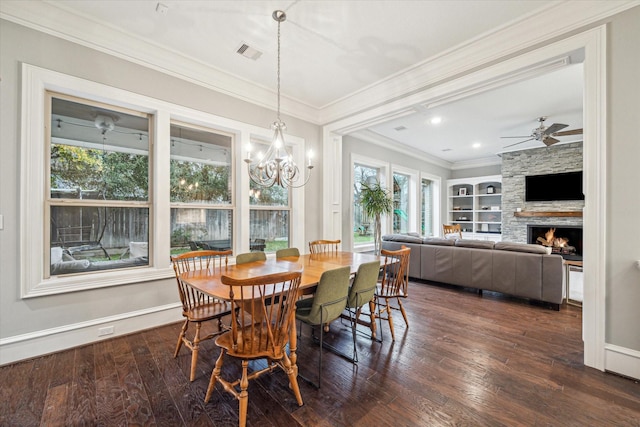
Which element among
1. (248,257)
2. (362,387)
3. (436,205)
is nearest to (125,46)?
(248,257)

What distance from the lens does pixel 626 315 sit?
7.03ft

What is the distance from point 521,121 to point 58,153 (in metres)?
6.99

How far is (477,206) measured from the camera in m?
8.70

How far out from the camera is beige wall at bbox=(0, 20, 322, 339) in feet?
7.45

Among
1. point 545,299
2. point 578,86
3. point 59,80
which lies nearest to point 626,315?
point 545,299

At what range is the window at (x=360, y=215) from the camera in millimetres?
5891

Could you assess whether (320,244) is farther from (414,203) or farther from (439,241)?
(414,203)

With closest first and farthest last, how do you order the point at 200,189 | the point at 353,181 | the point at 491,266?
the point at 200,189, the point at 491,266, the point at 353,181

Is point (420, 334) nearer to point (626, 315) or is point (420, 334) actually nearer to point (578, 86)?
point (626, 315)

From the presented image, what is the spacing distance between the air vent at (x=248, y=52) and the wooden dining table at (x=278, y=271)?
2346 mm

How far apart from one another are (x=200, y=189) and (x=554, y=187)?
799 cm

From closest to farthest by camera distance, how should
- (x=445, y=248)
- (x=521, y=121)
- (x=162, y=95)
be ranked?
1. (x=162, y=95)
2. (x=445, y=248)
3. (x=521, y=121)

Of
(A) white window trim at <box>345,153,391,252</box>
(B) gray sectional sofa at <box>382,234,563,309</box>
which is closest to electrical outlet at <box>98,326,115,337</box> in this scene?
(B) gray sectional sofa at <box>382,234,563,309</box>

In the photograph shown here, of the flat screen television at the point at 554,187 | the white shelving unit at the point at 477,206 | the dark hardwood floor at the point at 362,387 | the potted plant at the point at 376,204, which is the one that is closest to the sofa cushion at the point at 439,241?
the potted plant at the point at 376,204
